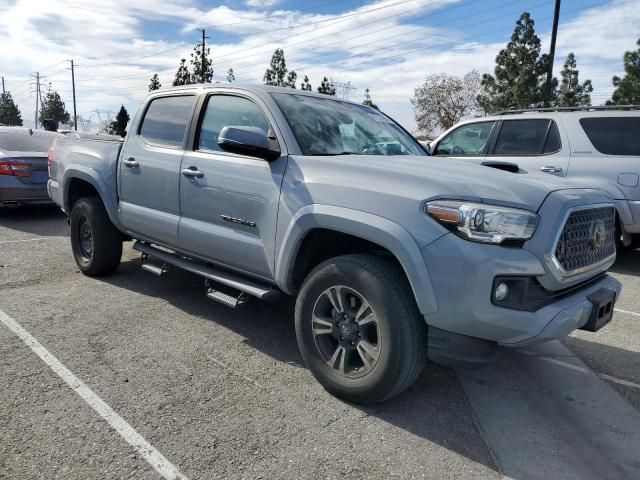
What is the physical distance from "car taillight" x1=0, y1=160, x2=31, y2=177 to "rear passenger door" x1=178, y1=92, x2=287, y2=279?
569 centimetres

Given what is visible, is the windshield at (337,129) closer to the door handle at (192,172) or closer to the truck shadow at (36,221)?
the door handle at (192,172)

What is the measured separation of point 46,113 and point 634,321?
7919 cm

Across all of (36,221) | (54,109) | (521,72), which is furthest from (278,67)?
(54,109)

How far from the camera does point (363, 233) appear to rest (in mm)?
2816

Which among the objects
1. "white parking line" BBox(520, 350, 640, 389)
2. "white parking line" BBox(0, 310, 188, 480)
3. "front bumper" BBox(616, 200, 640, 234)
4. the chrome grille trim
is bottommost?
"white parking line" BBox(520, 350, 640, 389)

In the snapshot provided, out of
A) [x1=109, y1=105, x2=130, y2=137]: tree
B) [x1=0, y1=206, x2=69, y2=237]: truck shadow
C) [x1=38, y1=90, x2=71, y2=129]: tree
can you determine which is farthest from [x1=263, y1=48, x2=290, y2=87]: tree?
[x1=38, y1=90, x2=71, y2=129]: tree

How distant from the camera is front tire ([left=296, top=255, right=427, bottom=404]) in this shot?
2.70 metres

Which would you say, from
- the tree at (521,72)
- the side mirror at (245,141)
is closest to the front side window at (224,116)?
the side mirror at (245,141)

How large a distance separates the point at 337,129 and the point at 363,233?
3.96 feet

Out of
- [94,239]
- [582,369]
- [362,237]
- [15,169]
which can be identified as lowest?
[582,369]

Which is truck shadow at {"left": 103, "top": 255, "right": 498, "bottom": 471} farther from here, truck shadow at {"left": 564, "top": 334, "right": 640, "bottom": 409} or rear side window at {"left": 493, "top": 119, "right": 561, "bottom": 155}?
rear side window at {"left": 493, "top": 119, "right": 561, "bottom": 155}

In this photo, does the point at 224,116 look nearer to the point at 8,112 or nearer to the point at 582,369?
the point at 582,369

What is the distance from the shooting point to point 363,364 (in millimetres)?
3018

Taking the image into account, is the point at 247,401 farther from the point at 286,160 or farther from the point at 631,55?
the point at 631,55
